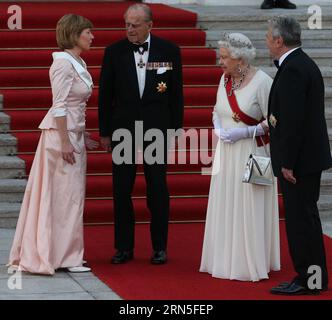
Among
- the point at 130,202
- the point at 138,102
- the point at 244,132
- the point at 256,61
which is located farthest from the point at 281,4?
the point at 244,132

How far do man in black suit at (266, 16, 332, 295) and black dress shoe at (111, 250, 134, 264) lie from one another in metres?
1.42

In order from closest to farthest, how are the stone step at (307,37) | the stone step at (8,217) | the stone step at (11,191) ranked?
the stone step at (8,217) → the stone step at (11,191) → the stone step at (307,37)

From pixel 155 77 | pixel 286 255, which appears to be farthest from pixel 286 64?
pixel 286 255

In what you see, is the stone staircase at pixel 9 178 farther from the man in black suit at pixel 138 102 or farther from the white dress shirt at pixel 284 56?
the white dress shirt at pixel 284 56

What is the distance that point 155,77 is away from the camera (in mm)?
8703

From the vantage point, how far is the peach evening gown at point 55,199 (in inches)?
325

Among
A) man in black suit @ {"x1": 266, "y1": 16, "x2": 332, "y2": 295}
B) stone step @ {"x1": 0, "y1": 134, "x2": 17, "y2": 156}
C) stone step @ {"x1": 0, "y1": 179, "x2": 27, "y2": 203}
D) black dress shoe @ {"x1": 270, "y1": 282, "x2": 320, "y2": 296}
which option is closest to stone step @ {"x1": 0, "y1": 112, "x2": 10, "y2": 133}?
stone step @ {"x1": 0, "y1": 134, "x2": 17, "y2": 156}

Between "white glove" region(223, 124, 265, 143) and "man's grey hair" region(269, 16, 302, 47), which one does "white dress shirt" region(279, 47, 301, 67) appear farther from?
"white glove" region(223, 124, 265, 143)

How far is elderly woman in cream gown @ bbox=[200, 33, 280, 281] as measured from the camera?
823 cm

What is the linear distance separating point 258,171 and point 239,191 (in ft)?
0.82

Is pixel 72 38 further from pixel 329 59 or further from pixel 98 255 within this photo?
pixel 329 59

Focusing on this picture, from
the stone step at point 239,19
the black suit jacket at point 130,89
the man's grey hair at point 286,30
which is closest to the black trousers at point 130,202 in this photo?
the black suit jacket at point 130,89

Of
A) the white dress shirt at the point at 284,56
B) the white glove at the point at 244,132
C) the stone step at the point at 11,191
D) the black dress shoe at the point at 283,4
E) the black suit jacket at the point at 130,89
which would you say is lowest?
the stone step at the point at 11,191

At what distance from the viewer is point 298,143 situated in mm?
7559
